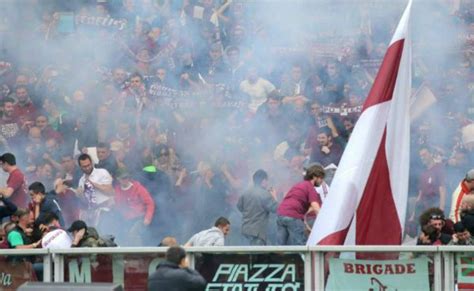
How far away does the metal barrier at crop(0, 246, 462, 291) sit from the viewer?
10039 millimetres

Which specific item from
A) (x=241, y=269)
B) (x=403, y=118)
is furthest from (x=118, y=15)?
(x=241, y=269)

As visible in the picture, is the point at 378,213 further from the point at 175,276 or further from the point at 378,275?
the point at 175,276

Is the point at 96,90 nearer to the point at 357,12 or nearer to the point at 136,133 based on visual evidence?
the point at 136,133

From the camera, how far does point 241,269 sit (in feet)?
33.6

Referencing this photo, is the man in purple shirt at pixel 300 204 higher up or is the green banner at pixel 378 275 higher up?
the man in purple shirt at pixel 300 204

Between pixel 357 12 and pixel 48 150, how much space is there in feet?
Result: 11.2

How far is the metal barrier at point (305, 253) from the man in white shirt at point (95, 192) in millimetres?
3435

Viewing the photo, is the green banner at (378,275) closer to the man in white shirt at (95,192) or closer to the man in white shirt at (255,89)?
the man in white shirt at (95,192)

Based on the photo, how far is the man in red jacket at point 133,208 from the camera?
13625 millimetres

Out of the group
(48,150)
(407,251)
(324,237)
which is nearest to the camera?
(407,251)

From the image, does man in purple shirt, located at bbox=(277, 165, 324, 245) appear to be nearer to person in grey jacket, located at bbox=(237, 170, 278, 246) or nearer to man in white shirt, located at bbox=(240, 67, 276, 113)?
A: person in grey jacket, located at bbox=(237, 170, 278, 246)

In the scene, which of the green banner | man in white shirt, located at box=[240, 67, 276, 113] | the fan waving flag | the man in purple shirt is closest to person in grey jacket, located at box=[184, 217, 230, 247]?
the man in purple shirt

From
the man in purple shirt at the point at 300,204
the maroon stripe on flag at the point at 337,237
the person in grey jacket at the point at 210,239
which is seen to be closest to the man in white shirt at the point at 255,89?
the man in purple shirt at the point at 300,204

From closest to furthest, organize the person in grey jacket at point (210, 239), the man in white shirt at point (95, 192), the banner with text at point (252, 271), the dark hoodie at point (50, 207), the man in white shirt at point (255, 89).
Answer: the banner with text at point (252, 271), the person in grey jacket at point (210, 239), the dark hoodie at point (50, 207), the man in white shirt at point (95, 192), the man in white shirt at point (255, 89)
